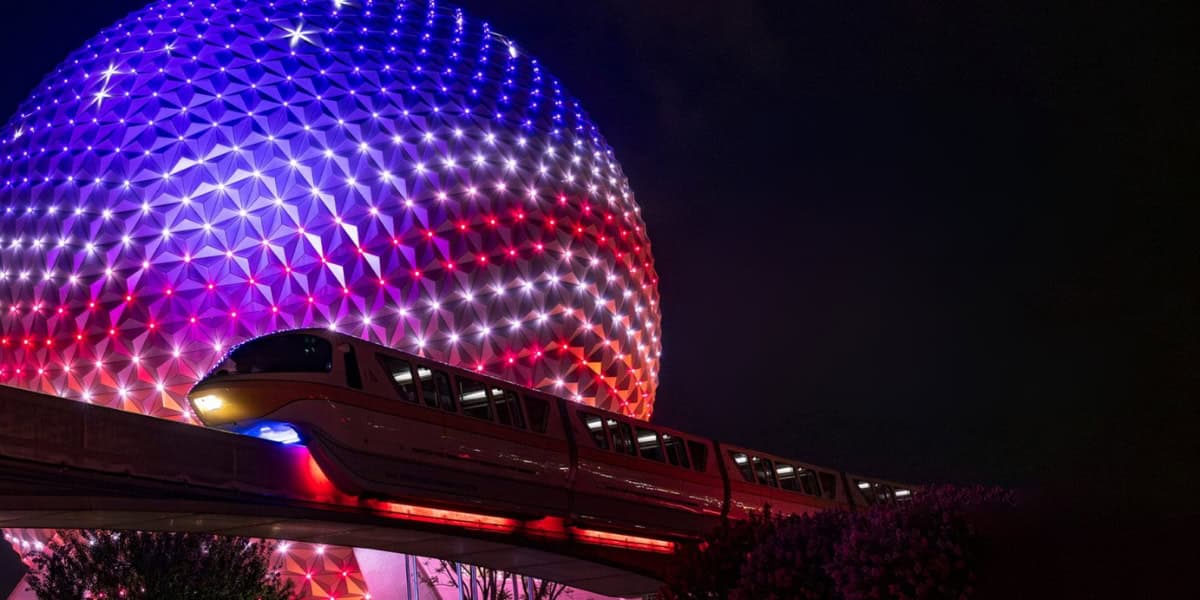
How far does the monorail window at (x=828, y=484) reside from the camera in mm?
27872

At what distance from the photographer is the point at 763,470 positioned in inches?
1014

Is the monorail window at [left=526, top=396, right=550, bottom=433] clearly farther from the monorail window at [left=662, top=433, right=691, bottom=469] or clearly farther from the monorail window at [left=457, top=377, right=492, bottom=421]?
the monorail window at [left=662, top=433, right=691, bottom=469]

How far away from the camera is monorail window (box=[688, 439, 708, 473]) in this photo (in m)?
23.2

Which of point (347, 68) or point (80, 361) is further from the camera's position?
point (347, 68)

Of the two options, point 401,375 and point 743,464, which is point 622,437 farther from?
point 401,375

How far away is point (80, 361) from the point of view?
24.0 meters

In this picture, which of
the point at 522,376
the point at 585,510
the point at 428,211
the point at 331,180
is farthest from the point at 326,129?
the point at 585,510

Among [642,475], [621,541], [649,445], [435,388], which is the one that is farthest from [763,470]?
[435,388]

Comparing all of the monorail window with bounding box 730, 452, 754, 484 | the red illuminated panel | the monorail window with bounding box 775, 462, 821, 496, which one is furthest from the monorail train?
the monorail window with bounding box 775, 462, 821, 496

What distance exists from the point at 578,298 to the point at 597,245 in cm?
208

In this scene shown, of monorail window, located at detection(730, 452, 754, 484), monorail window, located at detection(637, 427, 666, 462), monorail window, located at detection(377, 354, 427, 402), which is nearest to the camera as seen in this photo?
monorail window, located at detection(377, 354, 427, 402)

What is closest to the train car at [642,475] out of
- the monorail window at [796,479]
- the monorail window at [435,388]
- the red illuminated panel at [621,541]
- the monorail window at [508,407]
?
the red illuminated panel at [621,541]

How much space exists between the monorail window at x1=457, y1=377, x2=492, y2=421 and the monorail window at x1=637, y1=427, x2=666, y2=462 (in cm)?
483

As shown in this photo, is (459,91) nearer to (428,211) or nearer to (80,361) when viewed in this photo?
(428,211)
